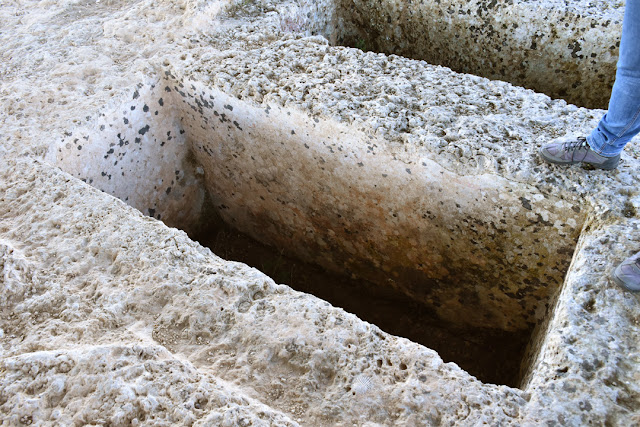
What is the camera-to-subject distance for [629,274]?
1555 millimetres

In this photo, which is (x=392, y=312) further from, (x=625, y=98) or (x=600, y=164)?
(x=625, y=98)

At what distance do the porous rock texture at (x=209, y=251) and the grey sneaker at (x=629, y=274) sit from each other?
3cm

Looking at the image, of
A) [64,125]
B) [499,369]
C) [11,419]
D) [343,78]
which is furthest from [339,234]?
[11,419]

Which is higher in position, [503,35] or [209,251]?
[503,35]

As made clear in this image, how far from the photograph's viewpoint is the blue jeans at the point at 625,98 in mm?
1565

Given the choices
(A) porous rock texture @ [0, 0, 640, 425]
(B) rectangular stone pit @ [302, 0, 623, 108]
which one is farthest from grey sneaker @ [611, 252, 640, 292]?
(B) rectangular stone pit @ [302, 0, 623, 108]

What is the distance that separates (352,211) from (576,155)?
102 centimetres

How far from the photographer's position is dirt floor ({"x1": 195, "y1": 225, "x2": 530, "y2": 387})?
2508 mm

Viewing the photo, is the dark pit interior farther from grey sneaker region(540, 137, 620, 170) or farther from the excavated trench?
grey sneaker region(540, 137, 620, 170)

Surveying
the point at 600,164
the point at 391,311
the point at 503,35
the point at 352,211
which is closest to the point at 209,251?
the point at 352,211

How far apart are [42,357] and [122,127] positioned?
135 centimetres

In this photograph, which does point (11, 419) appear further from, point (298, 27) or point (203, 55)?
point (298, 27)

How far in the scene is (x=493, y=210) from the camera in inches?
80.6

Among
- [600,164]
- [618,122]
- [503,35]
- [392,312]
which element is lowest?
[392,312]
